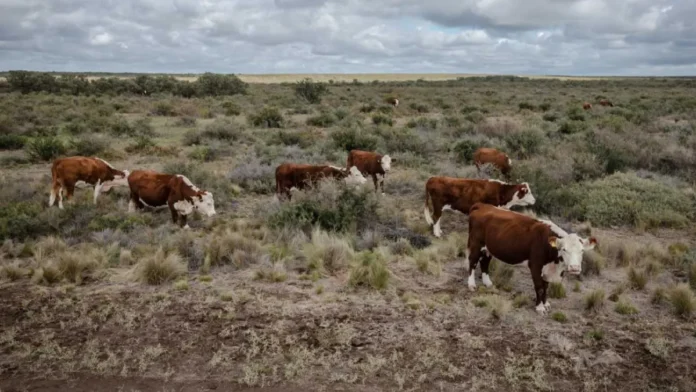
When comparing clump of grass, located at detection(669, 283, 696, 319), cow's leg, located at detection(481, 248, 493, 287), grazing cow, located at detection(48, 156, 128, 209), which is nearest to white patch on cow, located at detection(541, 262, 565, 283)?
cow's leg, located at detection(481, 248, 493, 287)

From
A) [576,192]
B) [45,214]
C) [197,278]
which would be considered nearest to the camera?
[197,278]

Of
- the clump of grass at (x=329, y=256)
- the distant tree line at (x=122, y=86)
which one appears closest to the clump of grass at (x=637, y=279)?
the clump of grass at (x=329, y=256)

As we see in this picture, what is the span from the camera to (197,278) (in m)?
7.93

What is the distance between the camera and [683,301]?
666 cm

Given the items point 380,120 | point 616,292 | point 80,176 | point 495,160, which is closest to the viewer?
point 616,292

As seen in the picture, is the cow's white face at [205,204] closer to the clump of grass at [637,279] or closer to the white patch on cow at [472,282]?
the white patch on cow at [472,282]

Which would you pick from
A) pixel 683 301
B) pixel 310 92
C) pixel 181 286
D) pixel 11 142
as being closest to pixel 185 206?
pixel 181 286

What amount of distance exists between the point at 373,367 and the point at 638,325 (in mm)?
3393

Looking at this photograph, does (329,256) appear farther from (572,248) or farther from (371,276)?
(572,248)

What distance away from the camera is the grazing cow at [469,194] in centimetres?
1007

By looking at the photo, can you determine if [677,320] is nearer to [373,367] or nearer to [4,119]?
[373,367]

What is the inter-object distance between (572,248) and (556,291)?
1237 millimetres

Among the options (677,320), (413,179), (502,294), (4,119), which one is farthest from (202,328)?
(4,119)

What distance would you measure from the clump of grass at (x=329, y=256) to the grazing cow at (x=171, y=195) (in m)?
3.04
